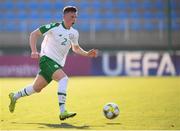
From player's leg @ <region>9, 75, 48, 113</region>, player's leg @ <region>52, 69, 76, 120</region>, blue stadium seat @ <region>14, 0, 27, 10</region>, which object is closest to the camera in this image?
player's leg @ <region>52, 69, 76, 120</region>

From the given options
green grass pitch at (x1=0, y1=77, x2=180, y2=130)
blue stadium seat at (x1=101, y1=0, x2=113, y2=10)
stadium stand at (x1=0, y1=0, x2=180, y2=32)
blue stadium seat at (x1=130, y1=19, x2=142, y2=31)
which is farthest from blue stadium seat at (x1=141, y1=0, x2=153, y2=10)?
green grass pitch at (x1=0, y1=77, x2=180, y2=130)

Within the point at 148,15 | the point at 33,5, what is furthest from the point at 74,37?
the point at 33,5

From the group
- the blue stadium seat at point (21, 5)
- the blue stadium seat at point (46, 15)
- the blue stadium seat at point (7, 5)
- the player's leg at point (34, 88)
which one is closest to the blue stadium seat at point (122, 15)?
the blue stadium seat at point (46, 15)

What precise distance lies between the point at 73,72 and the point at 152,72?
4.01 metres

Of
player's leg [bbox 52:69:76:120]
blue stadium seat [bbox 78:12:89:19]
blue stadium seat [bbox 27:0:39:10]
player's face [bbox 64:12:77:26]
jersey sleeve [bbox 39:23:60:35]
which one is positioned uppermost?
blue stadium seat [bbox 27:0:39:10]

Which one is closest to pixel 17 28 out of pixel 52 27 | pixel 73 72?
pixel 73 72

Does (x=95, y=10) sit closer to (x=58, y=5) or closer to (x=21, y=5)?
(x=58, y=5)

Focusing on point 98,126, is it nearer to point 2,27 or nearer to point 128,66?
point 128,66

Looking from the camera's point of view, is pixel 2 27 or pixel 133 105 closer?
pixel 133 105

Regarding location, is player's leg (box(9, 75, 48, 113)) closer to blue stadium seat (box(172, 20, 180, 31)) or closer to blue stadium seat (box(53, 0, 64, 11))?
blue stadium seat (box(172, 20, 180, 31))

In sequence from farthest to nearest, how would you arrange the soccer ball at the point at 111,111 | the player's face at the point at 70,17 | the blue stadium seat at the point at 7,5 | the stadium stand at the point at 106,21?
1. the blue stadium seat at the point at 7,5
2. the stadium stand at the point at 106,21
3. the player's face at the point at 70,17
4. the soccer ball at the point at 111,111

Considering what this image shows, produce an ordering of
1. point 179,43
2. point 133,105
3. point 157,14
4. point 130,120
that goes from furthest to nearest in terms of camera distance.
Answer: point 157,14, point 179,43, point 133,105, point 130,120

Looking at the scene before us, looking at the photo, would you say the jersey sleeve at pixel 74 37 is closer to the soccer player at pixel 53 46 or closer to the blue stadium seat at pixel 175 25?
the soccer player at pixel 53 46

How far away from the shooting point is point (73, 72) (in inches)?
1110
